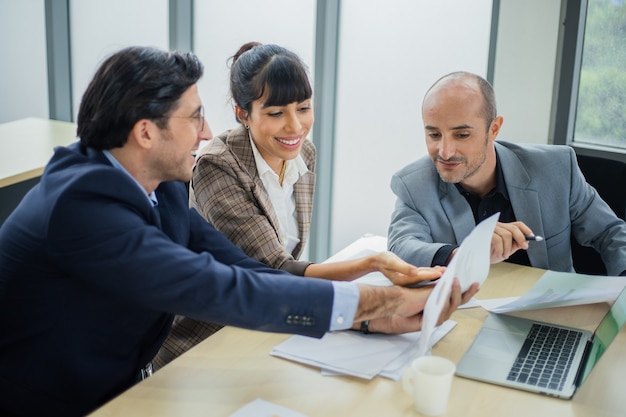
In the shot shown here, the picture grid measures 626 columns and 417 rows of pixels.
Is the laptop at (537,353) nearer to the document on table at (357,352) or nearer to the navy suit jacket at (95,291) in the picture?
the document on table at (357,352)

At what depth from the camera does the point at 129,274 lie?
1457 millimetres

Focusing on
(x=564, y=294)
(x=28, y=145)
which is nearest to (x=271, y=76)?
(x=564, y=294)

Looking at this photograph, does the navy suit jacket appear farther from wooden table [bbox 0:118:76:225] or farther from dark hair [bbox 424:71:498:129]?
wooden table [bbox 0:118:76:225]

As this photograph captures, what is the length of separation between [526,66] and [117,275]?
2.49 metres

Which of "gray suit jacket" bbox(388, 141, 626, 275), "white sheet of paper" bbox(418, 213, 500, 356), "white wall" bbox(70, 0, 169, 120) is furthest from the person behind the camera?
"white wall" bbox(70, 0, 169, 120)

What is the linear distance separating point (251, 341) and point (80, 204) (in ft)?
1.72

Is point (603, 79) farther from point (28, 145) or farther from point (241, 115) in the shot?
point (28, 145)

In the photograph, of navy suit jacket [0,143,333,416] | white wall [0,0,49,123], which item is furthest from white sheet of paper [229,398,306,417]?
white wall [0,0,49,123]

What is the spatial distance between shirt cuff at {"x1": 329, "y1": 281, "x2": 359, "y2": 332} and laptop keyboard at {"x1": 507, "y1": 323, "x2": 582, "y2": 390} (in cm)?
35

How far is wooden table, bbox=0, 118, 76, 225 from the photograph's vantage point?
3.19 metres

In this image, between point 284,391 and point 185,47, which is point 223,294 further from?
point 185,47

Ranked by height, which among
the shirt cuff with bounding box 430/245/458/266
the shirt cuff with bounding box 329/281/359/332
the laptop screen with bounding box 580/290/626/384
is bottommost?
the laptop screen with bounding box 580/290/626/384

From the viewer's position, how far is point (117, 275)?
1.46m

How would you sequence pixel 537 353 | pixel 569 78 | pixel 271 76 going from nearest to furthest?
pixel 537 353 < pixel 271 76 < pixel 569 78
